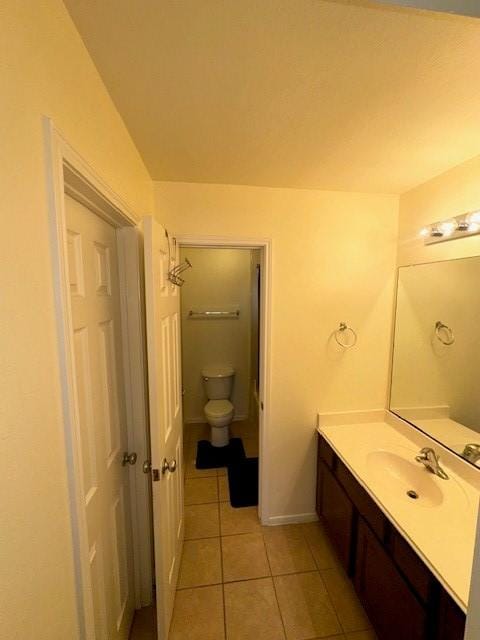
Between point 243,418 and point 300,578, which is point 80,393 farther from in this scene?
point 243,418

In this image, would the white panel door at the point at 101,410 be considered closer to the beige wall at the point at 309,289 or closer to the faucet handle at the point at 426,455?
the beige wall at the point at 309,289

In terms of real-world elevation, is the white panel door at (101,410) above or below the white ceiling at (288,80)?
below

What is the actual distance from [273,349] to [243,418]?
6.90 feet

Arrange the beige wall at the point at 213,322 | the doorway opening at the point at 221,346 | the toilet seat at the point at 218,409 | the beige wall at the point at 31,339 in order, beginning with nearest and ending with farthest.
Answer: the beige wall at the point at 31,339 → the toilet seat at the point at 218,409 → the doorway opening at the point at 221,346 → the beige wall at the point at 213,322

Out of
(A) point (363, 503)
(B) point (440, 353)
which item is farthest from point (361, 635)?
(B) point (440, 353)

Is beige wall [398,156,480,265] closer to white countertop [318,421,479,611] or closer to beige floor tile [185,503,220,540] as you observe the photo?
white countertop [318,421,479,611]

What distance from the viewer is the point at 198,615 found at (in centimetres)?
145

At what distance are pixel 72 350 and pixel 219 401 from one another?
2636mm

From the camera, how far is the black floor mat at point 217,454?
8.86 feet

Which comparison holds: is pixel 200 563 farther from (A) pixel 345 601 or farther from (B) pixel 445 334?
(B) pixel 445 334

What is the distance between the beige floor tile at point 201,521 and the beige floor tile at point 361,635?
0.91 metres

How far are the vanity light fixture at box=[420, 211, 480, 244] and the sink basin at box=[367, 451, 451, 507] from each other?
4.22 feet

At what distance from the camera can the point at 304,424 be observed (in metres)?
1.96

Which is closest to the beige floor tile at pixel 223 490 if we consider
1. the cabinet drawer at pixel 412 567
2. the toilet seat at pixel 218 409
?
the toilet seat at pixel 218 409
